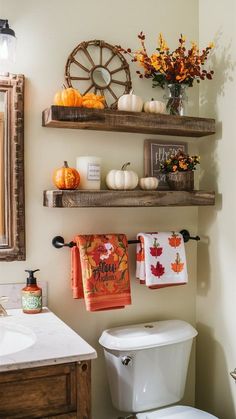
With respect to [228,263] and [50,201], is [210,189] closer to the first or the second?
[228,263]

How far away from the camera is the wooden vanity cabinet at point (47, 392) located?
1.28 metres

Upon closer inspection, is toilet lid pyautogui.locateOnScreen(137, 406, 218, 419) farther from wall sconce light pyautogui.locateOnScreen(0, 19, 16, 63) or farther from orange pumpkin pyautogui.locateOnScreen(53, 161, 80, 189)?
wall sconce light pyautogui.locateOnScreen(0, 19, 16, 63)

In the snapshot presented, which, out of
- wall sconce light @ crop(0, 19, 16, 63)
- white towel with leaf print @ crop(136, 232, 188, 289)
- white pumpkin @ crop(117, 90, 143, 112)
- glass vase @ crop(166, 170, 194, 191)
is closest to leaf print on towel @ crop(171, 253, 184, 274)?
white towel with leaf print @ crop(136, 232, 188, 289)

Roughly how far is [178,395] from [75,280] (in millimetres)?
684

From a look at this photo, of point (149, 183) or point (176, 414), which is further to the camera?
point (149, 183)

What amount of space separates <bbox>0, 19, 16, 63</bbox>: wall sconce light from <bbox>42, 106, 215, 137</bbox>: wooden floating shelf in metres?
0.24

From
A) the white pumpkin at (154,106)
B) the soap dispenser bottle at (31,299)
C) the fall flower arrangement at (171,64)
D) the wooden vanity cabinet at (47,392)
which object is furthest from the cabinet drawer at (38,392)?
the fall flower arrangement at (171,64)

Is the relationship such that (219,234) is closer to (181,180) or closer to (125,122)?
(181,180)

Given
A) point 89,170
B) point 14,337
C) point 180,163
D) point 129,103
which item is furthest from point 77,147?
point 14,337

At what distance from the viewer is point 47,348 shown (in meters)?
1.37

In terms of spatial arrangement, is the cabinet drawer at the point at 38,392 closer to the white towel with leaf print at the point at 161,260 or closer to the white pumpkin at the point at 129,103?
the white towel with leaf print at the point at 161,260

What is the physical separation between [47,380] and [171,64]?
4.33ft

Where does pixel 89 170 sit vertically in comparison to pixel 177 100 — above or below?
below

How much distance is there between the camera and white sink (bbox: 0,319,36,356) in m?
1.50
